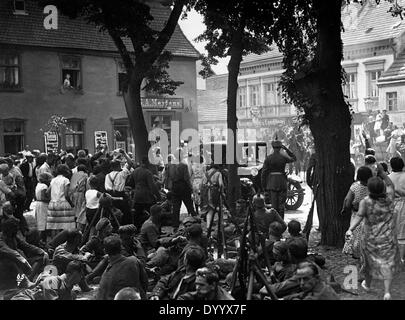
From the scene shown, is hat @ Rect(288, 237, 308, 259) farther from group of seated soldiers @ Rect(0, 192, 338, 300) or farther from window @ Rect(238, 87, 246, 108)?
window @ Rect(238, 87, 246, 108)

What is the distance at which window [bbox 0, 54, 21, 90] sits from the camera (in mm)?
25391

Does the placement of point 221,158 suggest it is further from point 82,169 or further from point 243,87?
point 243,87

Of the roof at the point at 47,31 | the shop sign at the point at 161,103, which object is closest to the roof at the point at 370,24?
the roof at the point at 47,31

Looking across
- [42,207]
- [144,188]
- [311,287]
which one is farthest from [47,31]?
[311,287]

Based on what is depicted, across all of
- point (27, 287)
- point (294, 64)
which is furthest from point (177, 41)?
point (27, 287)

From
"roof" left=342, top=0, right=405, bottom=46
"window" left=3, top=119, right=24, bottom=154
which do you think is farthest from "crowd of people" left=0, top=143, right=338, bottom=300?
"roof" left=342, top=0, right=405, bottom=46

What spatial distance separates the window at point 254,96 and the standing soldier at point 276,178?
26.2m

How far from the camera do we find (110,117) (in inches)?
1123

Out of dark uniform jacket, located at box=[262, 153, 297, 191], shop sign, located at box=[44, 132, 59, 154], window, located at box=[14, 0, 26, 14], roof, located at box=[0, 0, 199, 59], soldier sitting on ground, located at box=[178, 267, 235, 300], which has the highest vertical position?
window, located at box=[14, 0, 26, 14]

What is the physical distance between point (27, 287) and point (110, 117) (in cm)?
2177

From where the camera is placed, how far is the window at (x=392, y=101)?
30.2 meters

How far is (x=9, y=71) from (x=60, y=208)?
1732 centimetres

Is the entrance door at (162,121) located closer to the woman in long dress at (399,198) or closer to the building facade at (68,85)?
the building facade at (68,85)

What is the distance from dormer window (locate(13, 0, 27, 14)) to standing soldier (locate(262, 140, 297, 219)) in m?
18.2
